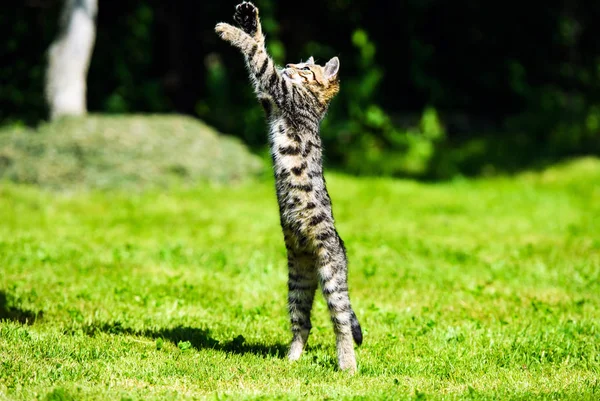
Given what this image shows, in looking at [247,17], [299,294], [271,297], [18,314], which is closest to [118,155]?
[271,297]

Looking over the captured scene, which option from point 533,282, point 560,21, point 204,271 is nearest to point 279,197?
point 204,271

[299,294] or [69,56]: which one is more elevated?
[69,56]

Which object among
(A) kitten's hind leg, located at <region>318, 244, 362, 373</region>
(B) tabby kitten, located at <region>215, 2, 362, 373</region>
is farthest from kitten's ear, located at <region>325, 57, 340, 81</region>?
(A) kitten's hind leg, located at <region>318, 244, 362, 373</region>

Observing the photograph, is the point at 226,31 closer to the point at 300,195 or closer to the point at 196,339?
the point at 300,195

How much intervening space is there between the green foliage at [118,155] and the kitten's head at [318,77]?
26.2 feet

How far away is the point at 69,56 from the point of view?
15711 mm

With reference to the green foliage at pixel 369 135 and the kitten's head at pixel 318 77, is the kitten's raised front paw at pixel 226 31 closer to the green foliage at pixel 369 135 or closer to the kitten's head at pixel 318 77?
the kitten's head at pixel 318 77

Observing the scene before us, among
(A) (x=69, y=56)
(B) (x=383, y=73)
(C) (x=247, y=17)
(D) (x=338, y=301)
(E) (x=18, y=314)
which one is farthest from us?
(B) (x=383, y=73)

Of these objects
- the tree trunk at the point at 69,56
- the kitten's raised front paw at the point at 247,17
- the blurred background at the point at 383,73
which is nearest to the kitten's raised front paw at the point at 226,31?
the kitten's raised front paw at the point at 247,17

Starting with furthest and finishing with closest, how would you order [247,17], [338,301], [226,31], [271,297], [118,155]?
[118,155], [271,297], [247,17], [226,31], [338,301]

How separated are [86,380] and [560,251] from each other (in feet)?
26.5

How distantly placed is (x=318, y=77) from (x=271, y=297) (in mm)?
2956

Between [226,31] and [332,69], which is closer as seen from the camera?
[226,31]

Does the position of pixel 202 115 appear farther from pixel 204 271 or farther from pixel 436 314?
pixel 436 314
